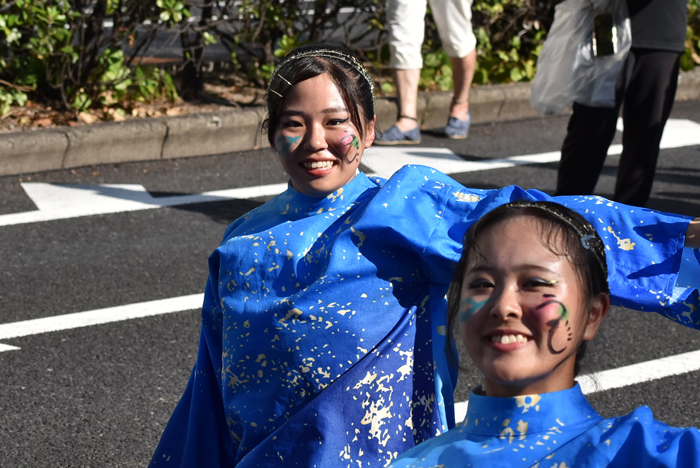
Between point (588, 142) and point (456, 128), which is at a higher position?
point (588, 142)

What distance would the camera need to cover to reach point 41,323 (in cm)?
405

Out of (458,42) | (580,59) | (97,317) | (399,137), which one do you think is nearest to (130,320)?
(97,317)

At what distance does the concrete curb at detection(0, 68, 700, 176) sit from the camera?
6.09 metres

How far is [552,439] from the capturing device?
1.49 metres

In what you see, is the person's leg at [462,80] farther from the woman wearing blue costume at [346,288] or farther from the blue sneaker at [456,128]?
the woman wearing blue costume at [346,288]

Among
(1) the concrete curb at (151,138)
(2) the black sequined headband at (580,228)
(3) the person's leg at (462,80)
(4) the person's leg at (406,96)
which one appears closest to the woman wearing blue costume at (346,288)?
(2) the black sequined headband at (580,228)

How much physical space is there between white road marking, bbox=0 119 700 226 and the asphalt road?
0.20 ft

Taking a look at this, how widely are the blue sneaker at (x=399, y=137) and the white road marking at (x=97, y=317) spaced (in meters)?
2.74

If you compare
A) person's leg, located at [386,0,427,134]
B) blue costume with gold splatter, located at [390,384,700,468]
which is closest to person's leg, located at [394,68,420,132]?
person's leg, located at [386,0,427,134]

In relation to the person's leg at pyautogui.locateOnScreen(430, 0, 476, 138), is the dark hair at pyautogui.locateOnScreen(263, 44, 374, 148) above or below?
above

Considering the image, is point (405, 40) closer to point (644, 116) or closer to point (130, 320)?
point (644, 116)

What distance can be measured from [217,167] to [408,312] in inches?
178

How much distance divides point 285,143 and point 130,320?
2.18 meters

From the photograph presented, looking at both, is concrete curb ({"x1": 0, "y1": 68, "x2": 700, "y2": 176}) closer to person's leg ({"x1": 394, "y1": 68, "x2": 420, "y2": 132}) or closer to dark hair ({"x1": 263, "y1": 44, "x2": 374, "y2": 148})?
person's leg ({"x1": 394, "y1": 68, "x2": 420, "y2": 132})
